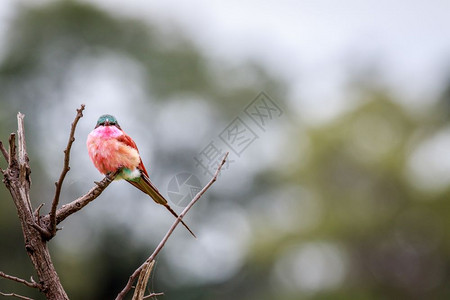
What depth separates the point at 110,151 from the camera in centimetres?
278

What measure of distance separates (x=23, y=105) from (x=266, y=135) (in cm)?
707

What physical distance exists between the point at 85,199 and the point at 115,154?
244 millimetres

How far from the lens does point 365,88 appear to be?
22.2 meters

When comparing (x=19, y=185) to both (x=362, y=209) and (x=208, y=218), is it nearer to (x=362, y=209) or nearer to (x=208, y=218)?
(x=208, y=218)

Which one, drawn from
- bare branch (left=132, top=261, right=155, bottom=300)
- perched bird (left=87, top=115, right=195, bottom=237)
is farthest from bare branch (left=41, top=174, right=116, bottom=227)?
bare branch (left=132, top=261, right=155, bottom=300)

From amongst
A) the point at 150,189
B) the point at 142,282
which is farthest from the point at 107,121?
the point at 142,282

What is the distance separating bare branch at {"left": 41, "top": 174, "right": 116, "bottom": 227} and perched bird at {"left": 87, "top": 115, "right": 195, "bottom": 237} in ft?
0.18

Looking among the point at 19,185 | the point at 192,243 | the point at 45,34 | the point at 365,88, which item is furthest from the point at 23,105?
the point at 19,185

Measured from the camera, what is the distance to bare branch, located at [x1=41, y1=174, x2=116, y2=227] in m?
2.79

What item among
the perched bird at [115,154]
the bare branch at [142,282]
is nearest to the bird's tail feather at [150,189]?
the perched bird at [115,154]

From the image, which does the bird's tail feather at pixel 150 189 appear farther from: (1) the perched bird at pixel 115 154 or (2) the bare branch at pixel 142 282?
(2) the bare branch at pixel 142 282

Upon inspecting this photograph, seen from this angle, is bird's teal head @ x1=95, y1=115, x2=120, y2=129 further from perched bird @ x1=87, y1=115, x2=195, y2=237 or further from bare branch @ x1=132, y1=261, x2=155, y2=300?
bare branch @ x1=132, y1=261, x2=155, y2=300

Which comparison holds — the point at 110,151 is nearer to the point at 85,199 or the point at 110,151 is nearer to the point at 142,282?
the point at 85,199

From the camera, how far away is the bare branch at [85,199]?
279cm
